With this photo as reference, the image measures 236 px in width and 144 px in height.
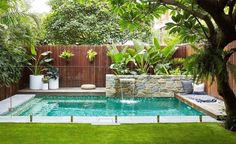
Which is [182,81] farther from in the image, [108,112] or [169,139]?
[169,139]

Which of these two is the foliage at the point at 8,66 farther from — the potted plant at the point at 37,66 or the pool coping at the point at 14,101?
the potted plant at the point at 37,66

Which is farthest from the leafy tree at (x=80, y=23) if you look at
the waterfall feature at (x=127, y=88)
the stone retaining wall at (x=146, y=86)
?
the waterfall feature at (x=127, y=88)

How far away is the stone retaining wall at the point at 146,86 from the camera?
45.8ft

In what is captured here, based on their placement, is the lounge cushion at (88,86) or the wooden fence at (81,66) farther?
the wooden fence at (81,66)

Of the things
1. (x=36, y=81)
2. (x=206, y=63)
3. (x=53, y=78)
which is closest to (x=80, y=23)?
(x=53, y=78)

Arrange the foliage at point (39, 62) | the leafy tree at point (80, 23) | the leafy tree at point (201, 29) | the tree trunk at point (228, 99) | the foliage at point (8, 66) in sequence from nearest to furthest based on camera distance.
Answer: the leafy tree at point (201, 29) < the tree trunk at point (228, 99) < the foliage at point (8, 66) < the foliage at point (39, 62) < the leafy tree at point (80, 23)

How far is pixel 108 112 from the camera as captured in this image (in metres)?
11.0

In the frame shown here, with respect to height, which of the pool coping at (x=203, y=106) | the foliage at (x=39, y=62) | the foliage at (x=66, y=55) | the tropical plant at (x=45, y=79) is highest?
the foliage at (x=66, y=55)

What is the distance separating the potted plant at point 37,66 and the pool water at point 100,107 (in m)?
1.20

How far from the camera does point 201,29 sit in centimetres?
656

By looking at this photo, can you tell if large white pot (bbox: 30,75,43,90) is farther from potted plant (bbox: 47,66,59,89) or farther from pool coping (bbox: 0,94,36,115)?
pool coping (bbox: 0,94,36,115)

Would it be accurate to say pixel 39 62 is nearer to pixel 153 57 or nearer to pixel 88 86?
pixel 88 86

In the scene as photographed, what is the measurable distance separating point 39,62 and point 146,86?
5170 millimetres

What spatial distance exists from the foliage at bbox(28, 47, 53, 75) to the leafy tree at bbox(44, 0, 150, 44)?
405 centimetres
